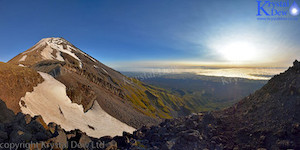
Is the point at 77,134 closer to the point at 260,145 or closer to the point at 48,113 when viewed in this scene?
the point at 260,145

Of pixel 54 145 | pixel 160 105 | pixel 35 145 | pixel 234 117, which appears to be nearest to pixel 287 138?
pixel 234 117

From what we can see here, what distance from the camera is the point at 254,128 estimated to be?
16.0 meters

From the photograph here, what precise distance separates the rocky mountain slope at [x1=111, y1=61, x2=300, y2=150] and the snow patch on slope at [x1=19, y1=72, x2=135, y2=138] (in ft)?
83.7

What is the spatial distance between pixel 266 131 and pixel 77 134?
20245 mm

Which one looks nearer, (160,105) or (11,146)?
(11,146)

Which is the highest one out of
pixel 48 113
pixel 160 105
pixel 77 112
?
pixel 48 113

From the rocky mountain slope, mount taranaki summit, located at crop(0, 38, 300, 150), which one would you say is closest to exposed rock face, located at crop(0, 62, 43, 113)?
mount taranaki summit, located at crop(0, 38, 300, 150)

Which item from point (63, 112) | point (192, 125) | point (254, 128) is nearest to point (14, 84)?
point (63, 112)

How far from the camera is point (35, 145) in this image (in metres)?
10.6

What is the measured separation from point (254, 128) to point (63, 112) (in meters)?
42.9

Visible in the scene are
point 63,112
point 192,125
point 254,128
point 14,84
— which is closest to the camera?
point 254,128

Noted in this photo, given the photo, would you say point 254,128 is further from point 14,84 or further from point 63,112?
point 14,84

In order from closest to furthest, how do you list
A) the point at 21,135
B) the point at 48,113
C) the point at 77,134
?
the point at 21,135, the point at 77,134, the point at 48,113

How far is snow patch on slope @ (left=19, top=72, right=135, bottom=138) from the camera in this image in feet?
107
